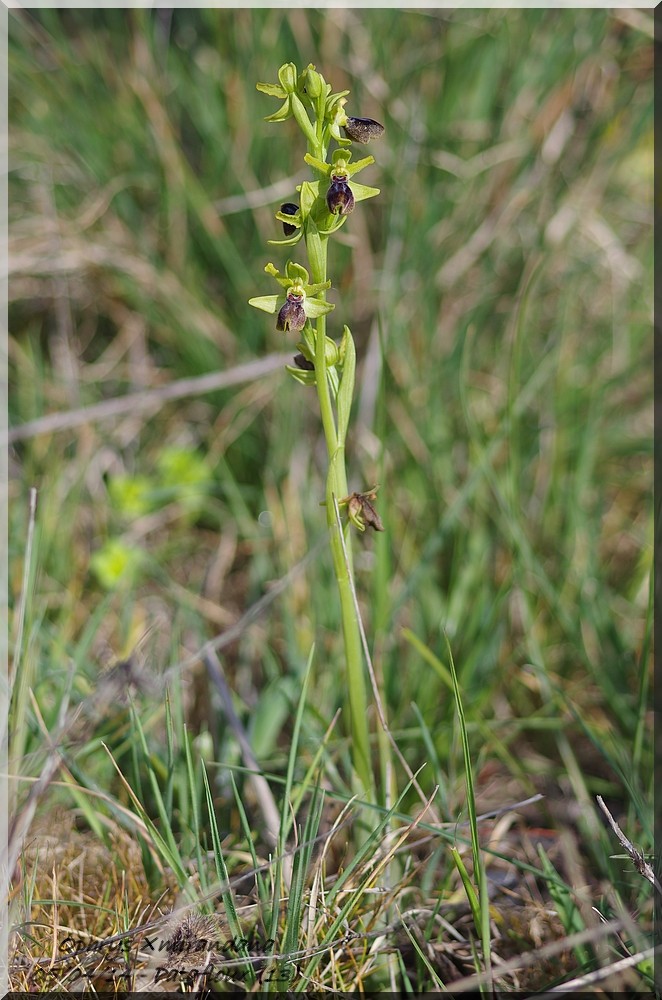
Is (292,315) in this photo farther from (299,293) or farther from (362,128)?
(362,128)

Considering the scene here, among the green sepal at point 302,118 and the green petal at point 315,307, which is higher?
the green sepal at point 302,118

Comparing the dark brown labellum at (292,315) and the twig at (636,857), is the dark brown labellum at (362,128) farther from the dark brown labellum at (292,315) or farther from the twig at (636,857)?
the twig at (636,857)

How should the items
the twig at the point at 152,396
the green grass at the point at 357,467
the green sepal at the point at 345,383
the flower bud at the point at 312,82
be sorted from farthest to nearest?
the twig at the point at 152,396 < the green grass at the point at 357,467 < the green sepal at the point at 345,383 < the flower bud at the point at 312,82

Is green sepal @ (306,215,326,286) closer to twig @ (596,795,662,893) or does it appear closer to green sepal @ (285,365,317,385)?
green sepal @ (285,365,317,385)

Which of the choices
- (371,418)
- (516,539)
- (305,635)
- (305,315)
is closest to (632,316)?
(371,418)

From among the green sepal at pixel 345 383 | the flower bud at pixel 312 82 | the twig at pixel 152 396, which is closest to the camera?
the flower bud at pixel 312 82

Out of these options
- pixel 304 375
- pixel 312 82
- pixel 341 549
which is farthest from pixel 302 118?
pixel 341 549

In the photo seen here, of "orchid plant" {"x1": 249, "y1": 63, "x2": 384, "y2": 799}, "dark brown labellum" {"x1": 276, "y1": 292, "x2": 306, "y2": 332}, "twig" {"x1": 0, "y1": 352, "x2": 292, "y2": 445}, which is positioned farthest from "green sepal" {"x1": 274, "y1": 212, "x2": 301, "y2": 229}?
"twig" {"x1": 0, "y1": 352, "x2": 292, "y2": 445}

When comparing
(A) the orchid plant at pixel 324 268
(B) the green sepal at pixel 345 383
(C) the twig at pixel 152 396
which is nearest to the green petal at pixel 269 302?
(A) the orchid plant at pixel 324 268
